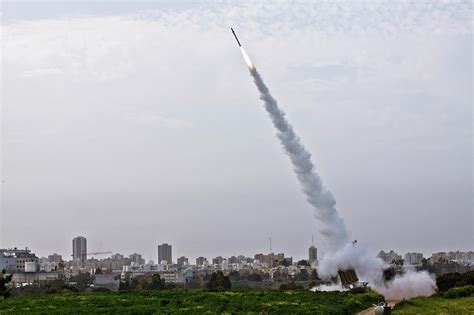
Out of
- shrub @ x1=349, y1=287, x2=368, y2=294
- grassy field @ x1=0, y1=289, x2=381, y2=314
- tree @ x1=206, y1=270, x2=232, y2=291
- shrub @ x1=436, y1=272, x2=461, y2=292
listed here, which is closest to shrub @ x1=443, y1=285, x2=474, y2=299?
grassy field @ x1=0, y1=289, x2=381, y2=314

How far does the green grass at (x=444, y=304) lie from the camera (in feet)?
148

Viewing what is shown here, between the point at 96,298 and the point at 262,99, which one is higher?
the point at 262,99

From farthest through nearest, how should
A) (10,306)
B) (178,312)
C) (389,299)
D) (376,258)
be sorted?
A: (376,258) < (389,299) < (10,306) < (178,312)

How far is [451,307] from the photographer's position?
1847 inches

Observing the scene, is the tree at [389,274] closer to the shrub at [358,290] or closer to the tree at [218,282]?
the shrub at [358,290]

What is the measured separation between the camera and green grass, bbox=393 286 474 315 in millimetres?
45094

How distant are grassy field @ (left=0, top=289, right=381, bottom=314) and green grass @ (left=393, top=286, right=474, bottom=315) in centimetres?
268

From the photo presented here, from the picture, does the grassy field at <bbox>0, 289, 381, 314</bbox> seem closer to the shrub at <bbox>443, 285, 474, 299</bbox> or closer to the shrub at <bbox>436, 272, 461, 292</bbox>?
the shrub at <bbox>443, 285, 474, 299</bbox>

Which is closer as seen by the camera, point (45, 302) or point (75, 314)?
point (75, 314)

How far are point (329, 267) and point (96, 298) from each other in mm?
16952

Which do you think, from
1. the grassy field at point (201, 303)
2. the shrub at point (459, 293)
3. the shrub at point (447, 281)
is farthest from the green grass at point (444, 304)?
the shrub at point (447, 281)

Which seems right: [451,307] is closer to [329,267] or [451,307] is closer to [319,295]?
[319,295]

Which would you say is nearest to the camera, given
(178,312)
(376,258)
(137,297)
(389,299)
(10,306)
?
(178,312)

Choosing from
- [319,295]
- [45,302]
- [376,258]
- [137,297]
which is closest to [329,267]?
[376,258]
